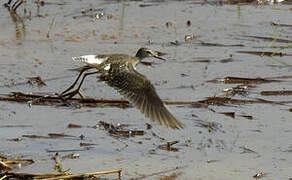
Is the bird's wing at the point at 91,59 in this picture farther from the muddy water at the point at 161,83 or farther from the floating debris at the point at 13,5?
the floating debris at the point at 13,5

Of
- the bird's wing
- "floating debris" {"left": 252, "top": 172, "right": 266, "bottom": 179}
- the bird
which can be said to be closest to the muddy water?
"floating debris" {"left": 252, "top": 172, "right": 266, "bottom": 179}

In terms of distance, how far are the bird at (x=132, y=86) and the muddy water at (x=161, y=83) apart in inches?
10.2

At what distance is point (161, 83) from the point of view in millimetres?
7867

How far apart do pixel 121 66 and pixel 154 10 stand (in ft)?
15.3

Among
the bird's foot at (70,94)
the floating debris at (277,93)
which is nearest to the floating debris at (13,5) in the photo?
the bird's foot at (70,94)

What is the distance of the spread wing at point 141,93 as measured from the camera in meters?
5.93

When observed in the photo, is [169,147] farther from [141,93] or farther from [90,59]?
[90,59]

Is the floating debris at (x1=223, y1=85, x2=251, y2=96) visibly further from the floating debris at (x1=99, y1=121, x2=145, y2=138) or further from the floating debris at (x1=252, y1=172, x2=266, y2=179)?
the floating debris at (x1=252, y1=172, x2=266, y2=179)

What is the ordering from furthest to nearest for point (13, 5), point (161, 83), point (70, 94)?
1. point (13, 5)
2. point (161, 83)
3. point (70, 94)

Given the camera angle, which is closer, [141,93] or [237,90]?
[141,93]

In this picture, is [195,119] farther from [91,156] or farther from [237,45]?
[237,45]

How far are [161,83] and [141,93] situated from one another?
1669mm

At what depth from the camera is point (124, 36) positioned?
9.65 m

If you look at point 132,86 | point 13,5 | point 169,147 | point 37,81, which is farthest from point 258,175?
point 13,5
